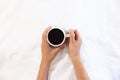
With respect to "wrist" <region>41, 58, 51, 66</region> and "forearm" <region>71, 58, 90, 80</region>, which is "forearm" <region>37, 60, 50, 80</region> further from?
"forearm" <region>71, 58, 90, 80</region>

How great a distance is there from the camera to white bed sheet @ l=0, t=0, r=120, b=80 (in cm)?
104

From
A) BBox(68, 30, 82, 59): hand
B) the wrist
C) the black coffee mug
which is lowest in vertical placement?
the wrist

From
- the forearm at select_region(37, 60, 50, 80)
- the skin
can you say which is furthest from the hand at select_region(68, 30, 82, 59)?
the forearm at select_region(37, 60, 50, 80)

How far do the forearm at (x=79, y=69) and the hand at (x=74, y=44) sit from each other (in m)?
0.02

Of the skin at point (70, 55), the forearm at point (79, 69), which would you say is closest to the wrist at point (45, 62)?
the skin at point (70, 55)

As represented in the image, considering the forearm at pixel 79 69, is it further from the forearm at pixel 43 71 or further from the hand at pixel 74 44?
the forearm at pixel 43 71

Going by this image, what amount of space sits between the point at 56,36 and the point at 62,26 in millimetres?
84

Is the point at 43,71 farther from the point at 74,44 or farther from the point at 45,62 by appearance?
the point at 74,44

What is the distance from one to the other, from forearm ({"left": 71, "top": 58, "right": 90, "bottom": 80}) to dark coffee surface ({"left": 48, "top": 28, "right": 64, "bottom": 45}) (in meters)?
0.10

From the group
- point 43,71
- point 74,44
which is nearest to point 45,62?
point 43,71

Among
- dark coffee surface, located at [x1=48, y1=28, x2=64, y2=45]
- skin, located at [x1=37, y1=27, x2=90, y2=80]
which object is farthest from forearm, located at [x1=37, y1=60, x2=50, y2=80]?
dark coffee surface, located at [x1=48, y1=28, x2=64, y2=45]

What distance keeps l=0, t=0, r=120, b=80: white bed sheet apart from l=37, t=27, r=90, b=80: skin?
0.09 ft

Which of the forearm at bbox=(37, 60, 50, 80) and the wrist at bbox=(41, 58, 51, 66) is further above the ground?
the wrist at bbox=(41, 58, 51, 66)

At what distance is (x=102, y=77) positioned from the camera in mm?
1018
